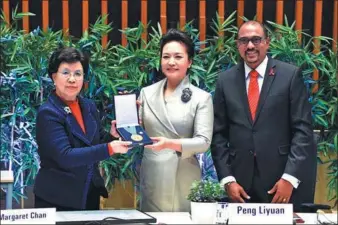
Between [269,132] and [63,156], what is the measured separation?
1.04 meters

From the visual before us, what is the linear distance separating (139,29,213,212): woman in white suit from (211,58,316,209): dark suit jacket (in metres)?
0.16

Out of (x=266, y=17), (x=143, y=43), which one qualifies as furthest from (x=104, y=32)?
(x=266, y=17)

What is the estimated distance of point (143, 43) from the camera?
4.73 metres

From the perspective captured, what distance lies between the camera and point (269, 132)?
3.14m

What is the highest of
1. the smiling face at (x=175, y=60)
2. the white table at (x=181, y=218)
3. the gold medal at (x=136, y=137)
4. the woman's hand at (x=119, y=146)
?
the smiling face at (x=175, y=60)

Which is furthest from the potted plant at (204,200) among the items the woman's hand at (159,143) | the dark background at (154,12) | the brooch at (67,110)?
the dark background at (154,12)

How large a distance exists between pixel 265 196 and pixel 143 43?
76.3 inches

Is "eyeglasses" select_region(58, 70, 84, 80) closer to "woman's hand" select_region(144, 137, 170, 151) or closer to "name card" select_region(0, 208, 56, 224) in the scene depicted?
"woman's hand" select_region(144, 137, 170, 151)

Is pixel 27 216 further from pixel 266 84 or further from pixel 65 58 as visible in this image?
pixel 266 84

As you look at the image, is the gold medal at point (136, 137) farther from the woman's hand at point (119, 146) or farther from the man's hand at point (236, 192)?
the man's hand at point (236, 192)

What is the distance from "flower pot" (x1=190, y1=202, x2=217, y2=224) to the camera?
257cm

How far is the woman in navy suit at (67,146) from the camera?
2850 millimetres

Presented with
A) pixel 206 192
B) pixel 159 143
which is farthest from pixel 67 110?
pixel 206 192

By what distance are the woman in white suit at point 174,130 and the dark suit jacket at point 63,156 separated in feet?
1.05
